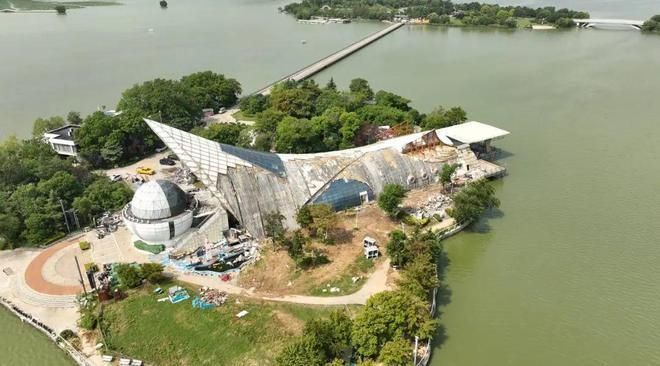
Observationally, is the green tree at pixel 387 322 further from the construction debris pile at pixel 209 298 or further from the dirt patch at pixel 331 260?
the construction debris pile at pixel 209 298

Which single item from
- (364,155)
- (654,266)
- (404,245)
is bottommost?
(654,266)

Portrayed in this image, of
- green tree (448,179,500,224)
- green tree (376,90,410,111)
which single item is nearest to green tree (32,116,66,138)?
green tree (376,90,410,111)

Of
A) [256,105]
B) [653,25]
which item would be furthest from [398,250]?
[653,25]

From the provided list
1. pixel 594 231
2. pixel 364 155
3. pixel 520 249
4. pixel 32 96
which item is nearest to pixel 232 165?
pixel 364 155

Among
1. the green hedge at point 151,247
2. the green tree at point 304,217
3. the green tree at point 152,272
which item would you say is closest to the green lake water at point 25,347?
the green tree at point 152,272

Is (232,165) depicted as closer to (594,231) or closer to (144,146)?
(144,146)

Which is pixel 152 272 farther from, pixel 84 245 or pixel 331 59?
pixel 331 59

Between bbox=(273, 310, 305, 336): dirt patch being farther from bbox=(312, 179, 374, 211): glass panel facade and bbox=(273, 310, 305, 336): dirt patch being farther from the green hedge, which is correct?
bbox=(312, 179, 374, 211): glass panel facade
